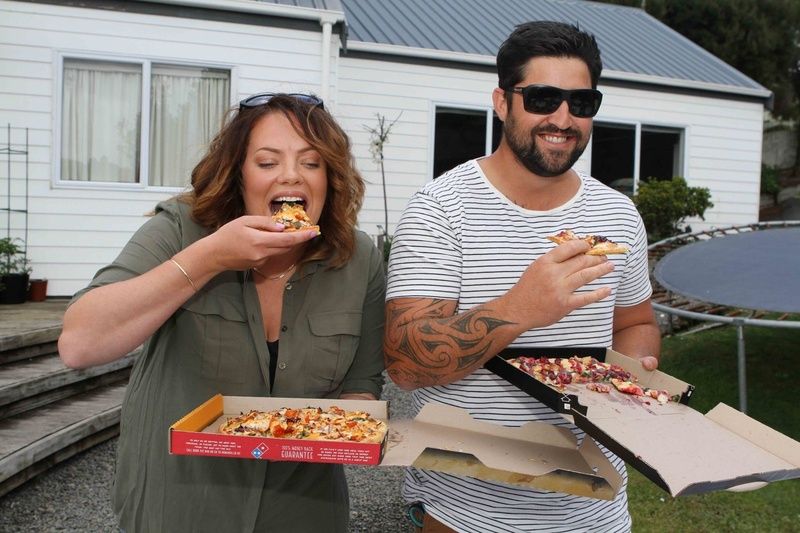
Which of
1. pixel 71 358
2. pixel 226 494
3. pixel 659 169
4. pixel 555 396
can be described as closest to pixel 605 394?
pixel 555 396

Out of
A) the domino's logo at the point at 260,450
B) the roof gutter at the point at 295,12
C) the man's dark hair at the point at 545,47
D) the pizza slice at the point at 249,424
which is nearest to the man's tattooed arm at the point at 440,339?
the pizza slice at the point at 249,424

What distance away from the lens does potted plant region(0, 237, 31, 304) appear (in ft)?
23.2

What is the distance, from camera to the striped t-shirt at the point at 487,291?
1821 millimetres

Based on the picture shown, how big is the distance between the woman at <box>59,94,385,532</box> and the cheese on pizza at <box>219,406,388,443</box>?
0.48 ft

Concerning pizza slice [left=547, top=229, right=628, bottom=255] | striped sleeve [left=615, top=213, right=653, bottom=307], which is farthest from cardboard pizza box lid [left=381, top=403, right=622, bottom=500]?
striped sleeve [left=615, top=213, right=653, bottom=307]

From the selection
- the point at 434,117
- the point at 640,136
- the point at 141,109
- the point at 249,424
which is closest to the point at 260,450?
the point at 249,424

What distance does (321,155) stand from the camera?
1.91m

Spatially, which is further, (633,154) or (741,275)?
(633,154)

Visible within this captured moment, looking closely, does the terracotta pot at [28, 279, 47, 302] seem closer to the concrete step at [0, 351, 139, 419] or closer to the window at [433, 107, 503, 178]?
the concrete step at [0, 351, 139, 419]

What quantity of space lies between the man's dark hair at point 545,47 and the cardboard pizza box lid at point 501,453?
104cm

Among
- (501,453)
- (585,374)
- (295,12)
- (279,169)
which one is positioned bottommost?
(501,453)

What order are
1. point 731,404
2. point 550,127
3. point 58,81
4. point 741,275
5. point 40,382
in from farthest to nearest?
point 58,81 → point 731,404 → point 741,275 → point 40,382 → point 550,127

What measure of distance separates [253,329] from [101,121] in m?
7.20

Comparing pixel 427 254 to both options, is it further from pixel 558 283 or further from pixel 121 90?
pixel 121 90
